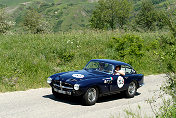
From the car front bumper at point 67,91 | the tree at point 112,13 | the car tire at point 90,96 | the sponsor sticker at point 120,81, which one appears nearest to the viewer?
the car front bumper at point 67,91

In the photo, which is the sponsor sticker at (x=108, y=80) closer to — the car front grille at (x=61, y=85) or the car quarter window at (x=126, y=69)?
the car quarter window at (x=126, y=69)

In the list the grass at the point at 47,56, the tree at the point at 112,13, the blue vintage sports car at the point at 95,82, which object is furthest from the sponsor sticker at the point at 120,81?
the tree at the point at 112,13

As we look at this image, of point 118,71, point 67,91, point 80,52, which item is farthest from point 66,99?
point 80,52

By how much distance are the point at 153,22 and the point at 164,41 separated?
2553 inches

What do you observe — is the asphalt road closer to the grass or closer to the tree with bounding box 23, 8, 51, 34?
the grass

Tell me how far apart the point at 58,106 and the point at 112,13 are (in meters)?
61.8

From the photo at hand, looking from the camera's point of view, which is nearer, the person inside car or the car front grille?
the car front grille

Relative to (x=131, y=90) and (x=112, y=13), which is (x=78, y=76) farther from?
(x=112, y=13)

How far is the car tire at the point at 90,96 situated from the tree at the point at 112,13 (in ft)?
191

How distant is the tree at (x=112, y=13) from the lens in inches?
2709

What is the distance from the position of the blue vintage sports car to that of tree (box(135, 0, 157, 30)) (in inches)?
2280

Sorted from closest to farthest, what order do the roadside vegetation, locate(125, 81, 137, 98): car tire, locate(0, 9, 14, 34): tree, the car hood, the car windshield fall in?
1. the roadside vegetation
2. the car hood
3. the car windshield
4. locate(125, 81, 137, 98): car tire
5. locate(0, 9, 14, 34): tree

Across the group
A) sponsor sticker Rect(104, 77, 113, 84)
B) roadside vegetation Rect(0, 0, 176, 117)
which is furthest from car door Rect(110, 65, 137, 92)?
roadside vegetation Rect(0, 0, 176, 117)

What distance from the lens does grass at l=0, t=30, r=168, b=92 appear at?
43.7 ft
